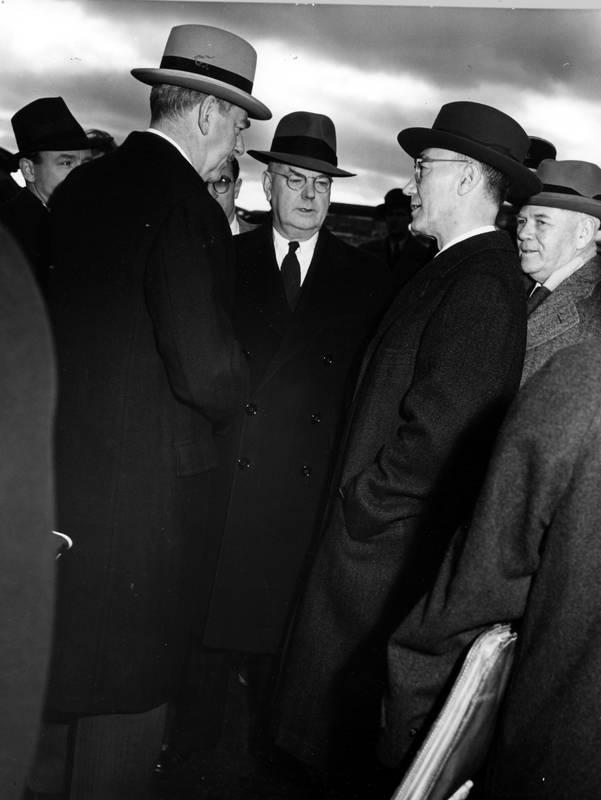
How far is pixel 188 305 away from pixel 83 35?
2.52 meters

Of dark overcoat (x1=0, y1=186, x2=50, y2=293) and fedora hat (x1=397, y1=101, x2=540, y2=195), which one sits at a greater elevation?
fedora hat (x1=397, y1=101, x2=540, y2=195)

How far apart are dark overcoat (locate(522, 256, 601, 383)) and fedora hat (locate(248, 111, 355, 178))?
920 millimetres

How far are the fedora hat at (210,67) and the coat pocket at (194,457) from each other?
84 cm

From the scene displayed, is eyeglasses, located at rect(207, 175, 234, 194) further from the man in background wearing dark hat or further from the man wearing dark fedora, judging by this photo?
the man in background wearing dark hat

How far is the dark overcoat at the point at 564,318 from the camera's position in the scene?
223 cm

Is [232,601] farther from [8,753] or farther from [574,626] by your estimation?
[574,626]

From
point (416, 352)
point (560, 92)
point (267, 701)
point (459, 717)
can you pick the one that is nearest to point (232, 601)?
point (267, 701)

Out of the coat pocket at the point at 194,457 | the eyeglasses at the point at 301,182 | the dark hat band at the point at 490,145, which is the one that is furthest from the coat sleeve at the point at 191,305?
the eyeglasses at the point at 301,182

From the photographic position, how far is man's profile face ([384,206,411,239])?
16.7ft

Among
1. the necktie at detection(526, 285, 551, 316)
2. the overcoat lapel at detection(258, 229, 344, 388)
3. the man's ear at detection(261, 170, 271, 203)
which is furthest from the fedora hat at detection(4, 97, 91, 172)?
the necktie at detection(526, 285, 551, 316)

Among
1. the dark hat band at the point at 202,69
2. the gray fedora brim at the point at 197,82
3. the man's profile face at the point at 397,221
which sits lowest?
the gray fedora brim at the point at 197,82

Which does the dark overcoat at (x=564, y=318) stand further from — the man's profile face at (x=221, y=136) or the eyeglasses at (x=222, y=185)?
the eyeglasses at (x=222, y=185)

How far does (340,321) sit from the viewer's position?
2600mm

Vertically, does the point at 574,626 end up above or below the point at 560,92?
below
